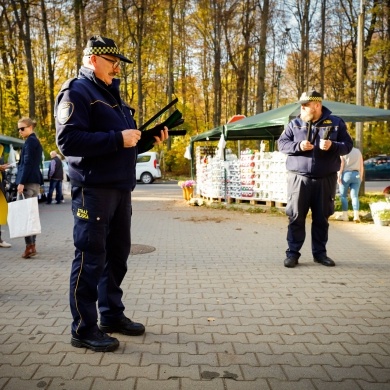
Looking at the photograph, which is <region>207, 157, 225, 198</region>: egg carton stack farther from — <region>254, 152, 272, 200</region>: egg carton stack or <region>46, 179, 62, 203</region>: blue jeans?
<region>46, 179, 62, 203</region>: blue jeans

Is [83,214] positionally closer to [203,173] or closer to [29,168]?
[29,168]

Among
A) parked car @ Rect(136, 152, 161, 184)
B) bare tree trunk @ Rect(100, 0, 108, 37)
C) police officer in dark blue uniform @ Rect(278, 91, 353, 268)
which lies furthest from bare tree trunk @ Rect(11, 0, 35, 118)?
police officer in dark blue uniform @ Rect(278, 91, 353, 268)

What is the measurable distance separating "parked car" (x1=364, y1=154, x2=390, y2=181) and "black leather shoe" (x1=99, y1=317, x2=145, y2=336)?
2470 cm

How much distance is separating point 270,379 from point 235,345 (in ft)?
1.69

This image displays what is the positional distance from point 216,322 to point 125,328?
77cm

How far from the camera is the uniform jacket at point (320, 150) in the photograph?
532 cm

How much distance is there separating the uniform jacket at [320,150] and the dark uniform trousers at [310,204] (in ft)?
0.41

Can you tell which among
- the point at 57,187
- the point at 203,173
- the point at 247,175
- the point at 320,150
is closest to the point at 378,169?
the point at 203,173

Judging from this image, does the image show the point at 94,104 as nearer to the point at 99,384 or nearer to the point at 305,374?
the point at 99,384

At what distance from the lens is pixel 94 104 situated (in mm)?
3000

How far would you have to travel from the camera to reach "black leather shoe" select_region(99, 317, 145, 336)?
3.33m

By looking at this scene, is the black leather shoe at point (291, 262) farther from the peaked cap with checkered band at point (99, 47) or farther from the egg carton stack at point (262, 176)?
the egg carton stack at point (262, 176)

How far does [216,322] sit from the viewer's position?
11.8 feet

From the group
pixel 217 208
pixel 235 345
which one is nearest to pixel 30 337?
pixel 235 345
